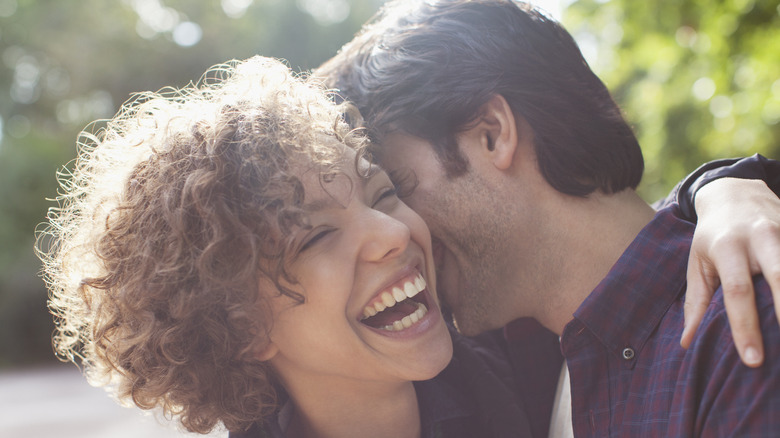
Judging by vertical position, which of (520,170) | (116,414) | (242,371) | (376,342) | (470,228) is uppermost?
(520,170)

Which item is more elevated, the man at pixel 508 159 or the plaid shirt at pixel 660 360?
the man at pixel 508 159

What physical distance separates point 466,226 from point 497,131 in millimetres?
362

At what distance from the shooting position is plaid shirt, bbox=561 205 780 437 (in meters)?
1.40

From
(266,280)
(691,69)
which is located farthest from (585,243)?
(691,69)

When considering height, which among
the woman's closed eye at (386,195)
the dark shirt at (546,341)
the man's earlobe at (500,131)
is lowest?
the dark shirt at (546,341)

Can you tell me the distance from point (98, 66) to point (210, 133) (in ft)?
48.0

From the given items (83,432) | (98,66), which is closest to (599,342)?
(83,432)

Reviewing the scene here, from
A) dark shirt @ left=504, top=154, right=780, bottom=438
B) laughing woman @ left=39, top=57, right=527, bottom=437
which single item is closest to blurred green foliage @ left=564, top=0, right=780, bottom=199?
dark shirt @ left=504, top=154, right=780, bottom=438

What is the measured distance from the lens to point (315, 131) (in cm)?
205

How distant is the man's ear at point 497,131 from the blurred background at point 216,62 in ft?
4.18

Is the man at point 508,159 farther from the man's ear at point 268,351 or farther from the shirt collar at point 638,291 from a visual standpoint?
the man's ear at point 268,351

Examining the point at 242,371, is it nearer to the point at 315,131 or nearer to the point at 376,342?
the point at 376,342

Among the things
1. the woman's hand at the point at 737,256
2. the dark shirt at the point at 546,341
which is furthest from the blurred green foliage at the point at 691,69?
the woman's hand at the point at 737,256

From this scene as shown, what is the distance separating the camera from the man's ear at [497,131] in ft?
7.59
